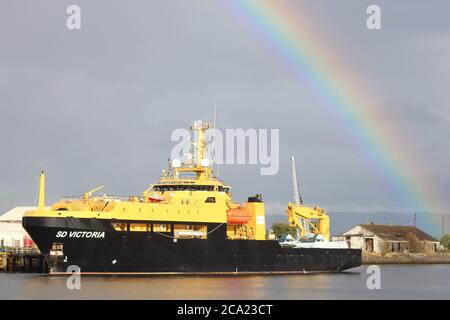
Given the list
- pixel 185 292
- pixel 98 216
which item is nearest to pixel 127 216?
pixel 98 216

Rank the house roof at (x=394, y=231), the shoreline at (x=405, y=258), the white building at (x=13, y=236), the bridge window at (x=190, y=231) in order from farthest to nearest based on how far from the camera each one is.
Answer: the house roof at (x=394, y=231) < the shoreline at (x=405, y=258) < the white building at (x=13, y=236) < the bridge window at (x=190, y=231)

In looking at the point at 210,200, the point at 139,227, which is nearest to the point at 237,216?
the point at 210,200

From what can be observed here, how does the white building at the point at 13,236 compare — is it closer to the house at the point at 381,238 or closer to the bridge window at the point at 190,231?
the bridge window at the point at 190,231

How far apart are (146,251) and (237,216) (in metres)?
8.27

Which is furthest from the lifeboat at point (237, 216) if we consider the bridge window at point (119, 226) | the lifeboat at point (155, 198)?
the bridge window at point (119, 226)

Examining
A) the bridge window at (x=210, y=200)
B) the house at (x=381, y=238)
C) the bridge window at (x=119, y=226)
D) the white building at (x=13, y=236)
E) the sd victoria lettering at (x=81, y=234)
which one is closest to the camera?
the sd victoria lettering at (x=81, y=234)

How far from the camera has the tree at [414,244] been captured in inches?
4919

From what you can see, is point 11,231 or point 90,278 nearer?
point 90,278

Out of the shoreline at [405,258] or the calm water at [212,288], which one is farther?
the shoreline at [405,258]

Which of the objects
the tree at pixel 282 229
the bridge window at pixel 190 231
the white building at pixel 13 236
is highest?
the bridge window at pixel 190 231

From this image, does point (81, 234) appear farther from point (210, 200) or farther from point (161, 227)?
point (210, 200)

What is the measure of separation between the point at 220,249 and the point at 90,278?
9.91 m
